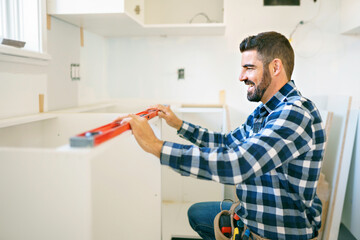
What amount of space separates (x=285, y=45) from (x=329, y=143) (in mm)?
1452

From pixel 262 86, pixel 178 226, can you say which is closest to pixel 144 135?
pixel 262 86

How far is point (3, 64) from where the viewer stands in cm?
137

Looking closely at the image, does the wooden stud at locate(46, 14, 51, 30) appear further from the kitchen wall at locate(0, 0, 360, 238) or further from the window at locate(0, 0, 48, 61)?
the kitchen wall at locate(0, 0, 360, 238)

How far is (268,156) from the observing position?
0.92 m

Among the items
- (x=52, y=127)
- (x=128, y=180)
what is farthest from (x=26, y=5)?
(x=128, y=180)

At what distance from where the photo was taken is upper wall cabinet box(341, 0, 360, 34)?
2.11 meters

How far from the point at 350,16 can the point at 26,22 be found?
2.13 meters

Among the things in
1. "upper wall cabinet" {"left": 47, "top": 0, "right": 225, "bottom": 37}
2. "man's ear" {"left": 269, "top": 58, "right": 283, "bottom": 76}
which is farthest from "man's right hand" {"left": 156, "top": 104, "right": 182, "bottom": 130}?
"upper wall cabinet" {"left": 47, "top": 0, "right": 225, "bottom": 37}

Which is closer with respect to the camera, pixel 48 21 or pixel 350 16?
pixel 48 21

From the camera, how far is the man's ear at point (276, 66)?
1.19m

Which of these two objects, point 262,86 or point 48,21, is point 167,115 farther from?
point 48,21

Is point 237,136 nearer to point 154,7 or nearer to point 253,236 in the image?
point 253,236

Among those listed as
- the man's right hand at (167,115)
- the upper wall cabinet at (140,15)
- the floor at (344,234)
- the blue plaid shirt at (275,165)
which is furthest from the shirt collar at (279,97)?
the floor at (344,234)

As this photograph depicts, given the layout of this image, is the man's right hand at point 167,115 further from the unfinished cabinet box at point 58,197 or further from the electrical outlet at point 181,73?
the electrical outlet at point 181,73
